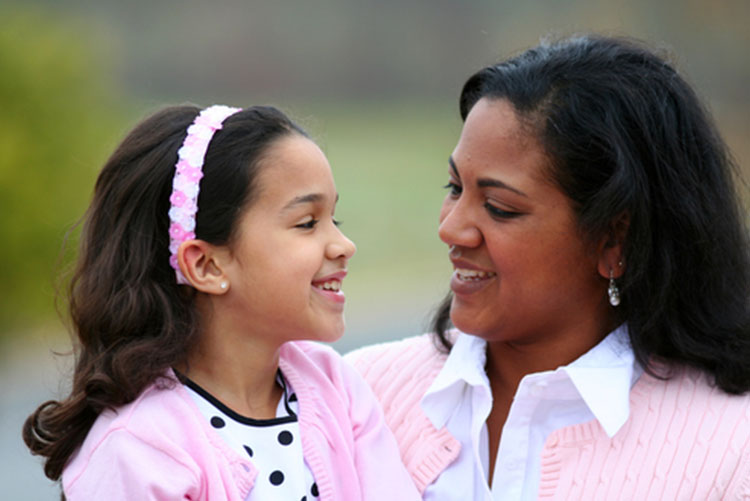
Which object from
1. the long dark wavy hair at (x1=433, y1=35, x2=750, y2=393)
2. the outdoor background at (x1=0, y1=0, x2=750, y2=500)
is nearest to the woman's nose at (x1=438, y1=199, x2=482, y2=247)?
the long dark wavy hair at (x1=433, y1=35, x2=750, y2=393)

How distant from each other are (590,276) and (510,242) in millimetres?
239

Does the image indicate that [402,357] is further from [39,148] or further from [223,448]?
[39,148]

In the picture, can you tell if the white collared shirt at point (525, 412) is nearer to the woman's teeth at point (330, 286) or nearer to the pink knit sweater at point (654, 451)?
the pink knit sweater at point (654, 451)

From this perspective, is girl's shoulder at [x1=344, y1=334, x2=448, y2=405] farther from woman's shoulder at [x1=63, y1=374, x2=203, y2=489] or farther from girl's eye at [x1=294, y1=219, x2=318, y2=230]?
woman's shoulder at [x1=63, y1=374, x2=203, y2=489]

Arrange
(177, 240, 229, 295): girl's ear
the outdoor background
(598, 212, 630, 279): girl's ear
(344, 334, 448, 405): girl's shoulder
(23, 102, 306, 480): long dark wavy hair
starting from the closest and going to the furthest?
(23, 102, 306, 480): long dark wavy hair
(177, 240, 229, 295): girl's ear
(598, 212, 630, 279): girl's ear
(344, 334, 448, 405): girl's shoulder
the outdoor background

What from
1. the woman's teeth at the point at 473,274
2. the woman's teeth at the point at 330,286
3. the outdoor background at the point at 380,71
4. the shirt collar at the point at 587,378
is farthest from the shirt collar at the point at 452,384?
the outdoor background at the point at 380,71

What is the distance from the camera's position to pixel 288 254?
6.89 feet

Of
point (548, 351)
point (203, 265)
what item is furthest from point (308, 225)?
point (548, 351)

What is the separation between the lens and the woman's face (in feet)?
7.12

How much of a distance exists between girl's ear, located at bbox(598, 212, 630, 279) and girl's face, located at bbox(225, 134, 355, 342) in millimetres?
586

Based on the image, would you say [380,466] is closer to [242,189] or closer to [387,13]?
[242,189]

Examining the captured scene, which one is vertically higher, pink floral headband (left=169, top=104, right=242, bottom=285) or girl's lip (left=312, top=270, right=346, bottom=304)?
pink floral headband (left=169, top=104, right=242, bottom=285)

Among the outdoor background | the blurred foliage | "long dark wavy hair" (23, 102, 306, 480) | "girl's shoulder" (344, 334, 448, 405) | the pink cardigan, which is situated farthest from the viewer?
the outdoor background

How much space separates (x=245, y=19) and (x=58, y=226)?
7.16 m
